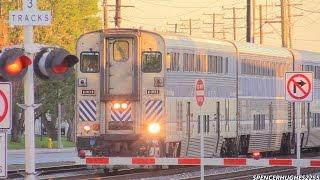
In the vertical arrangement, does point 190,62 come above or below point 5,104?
above

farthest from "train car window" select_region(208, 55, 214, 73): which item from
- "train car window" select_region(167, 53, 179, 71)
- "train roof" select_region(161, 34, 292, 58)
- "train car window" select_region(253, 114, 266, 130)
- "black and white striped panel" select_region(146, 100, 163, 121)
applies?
"train car window" select_region(253, 114, 266, 130)

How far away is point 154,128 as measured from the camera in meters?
29.2

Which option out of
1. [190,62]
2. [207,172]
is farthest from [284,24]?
[207,172]

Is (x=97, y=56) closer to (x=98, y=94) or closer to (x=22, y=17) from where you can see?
(x=98, y=94)

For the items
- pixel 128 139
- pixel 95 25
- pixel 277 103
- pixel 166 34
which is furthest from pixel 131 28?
pixel 95 25

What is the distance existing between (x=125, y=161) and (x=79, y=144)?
5858 mm

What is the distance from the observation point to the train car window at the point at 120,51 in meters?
29.3

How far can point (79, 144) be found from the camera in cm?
2941

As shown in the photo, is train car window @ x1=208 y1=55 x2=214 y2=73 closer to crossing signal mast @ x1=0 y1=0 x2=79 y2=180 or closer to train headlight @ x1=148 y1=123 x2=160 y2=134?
train headlight @ x1=148 y1=123 x2=160 y2=134

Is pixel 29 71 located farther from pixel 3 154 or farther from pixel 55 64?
pixel 3 154

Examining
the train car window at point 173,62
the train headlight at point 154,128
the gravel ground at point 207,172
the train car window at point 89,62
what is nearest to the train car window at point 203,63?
the train car window at point 173,62

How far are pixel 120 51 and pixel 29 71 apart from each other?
15223mm

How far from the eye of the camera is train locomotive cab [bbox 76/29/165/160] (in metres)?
29.1

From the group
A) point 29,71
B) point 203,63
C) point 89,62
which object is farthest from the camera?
point 203,63
